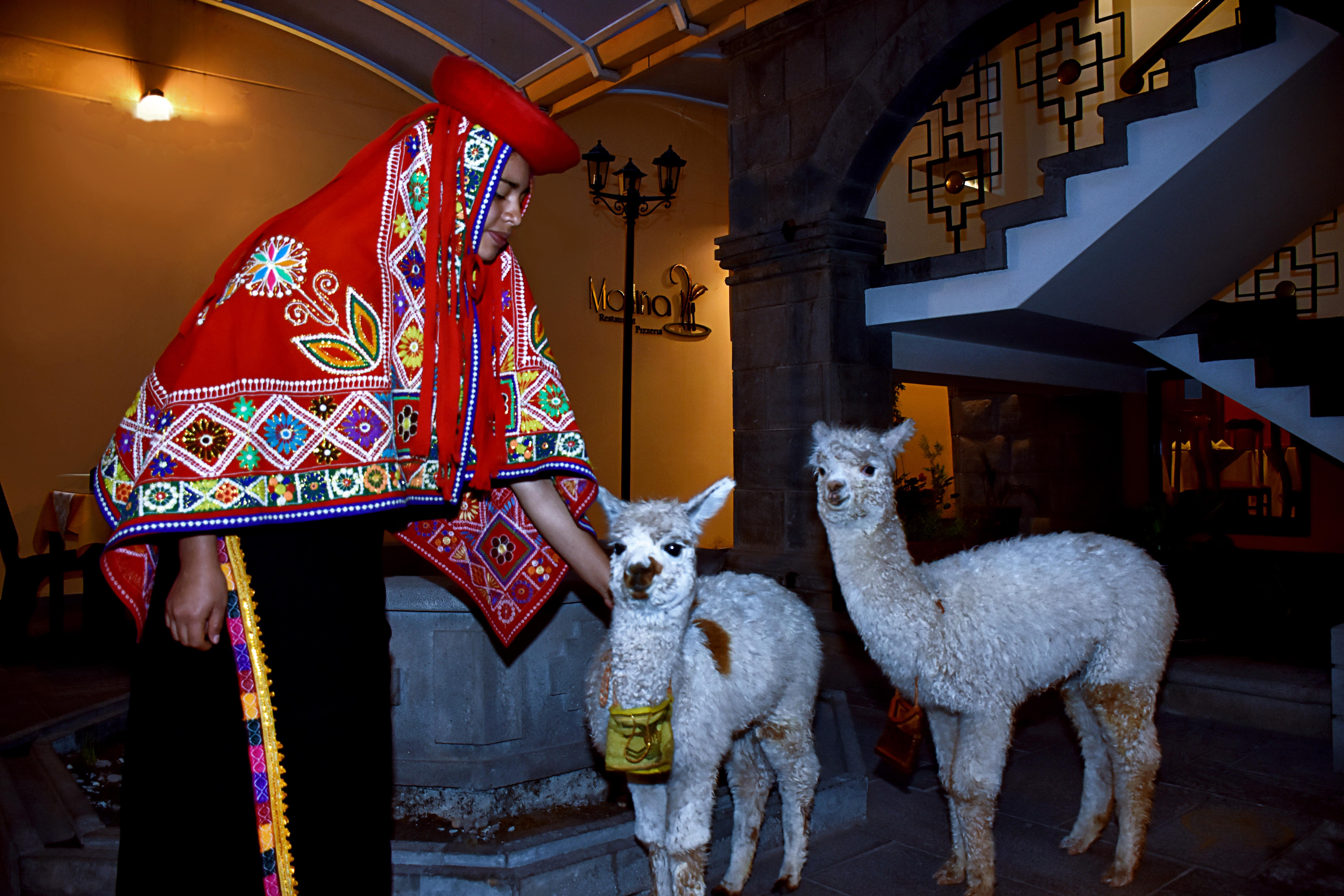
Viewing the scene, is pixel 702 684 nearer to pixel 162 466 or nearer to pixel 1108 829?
pixel 162 466

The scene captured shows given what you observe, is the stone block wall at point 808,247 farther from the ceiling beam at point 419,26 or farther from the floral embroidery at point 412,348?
the floral embroidery at point 412,348

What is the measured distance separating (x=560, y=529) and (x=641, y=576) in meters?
0.27

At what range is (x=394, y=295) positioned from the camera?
1757mm

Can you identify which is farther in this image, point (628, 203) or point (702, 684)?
point (628, 203)

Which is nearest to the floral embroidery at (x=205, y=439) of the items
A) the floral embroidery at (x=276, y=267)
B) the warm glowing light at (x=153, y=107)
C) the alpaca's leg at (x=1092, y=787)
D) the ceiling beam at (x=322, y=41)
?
the floral embroidery at (x=276, y=267)

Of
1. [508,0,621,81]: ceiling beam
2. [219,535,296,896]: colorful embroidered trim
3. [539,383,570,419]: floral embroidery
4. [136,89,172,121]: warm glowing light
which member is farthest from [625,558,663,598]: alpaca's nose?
[136,89,172,121]: warm glowing light

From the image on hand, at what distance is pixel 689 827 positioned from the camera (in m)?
2.44

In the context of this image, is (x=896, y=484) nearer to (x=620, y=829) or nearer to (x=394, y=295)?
(x=620, y=829)

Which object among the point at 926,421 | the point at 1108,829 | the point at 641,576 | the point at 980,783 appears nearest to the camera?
the point at 641,576

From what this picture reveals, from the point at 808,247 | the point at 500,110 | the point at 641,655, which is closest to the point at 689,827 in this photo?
the point at 641,655

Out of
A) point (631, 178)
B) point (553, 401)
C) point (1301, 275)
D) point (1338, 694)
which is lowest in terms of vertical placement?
point (1338, 694)

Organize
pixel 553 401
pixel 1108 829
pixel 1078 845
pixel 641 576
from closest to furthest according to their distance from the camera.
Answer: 1. pixel 641 576
2. pixel 553 401
3. pixel 1078 845
4. pixel 1108 829

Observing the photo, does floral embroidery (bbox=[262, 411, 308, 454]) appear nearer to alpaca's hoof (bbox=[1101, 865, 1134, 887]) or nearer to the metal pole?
alpaca's hoof (bbox=[1101, 865, 1134, 887])

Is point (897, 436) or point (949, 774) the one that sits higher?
point (897, 436)
